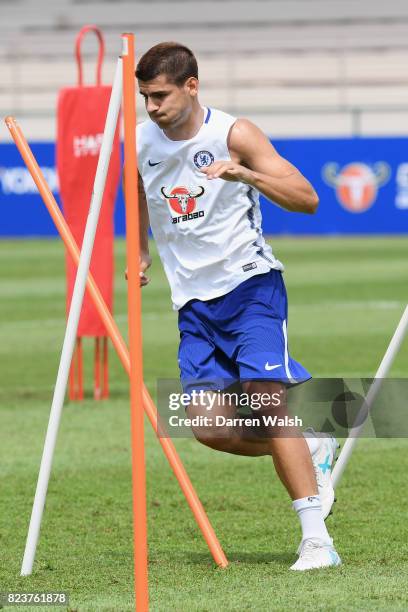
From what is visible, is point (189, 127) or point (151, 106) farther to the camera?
point (189, 127)

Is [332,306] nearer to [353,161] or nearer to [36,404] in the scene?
[36,404]

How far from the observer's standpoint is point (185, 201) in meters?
4.77

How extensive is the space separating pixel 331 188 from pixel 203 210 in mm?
18966

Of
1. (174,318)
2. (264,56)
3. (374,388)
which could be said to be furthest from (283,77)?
(374,388)

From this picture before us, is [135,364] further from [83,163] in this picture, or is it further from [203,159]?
[83,163]

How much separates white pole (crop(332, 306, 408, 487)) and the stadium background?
14.0 inches

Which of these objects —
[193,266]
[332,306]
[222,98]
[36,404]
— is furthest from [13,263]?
[193,266]

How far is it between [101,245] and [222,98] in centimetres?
2240

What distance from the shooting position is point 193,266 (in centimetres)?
482

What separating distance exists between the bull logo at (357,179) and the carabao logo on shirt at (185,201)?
61.6ft

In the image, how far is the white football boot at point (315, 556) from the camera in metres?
4.47

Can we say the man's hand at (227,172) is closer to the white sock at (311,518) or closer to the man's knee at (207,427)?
the man's knee at (207,427)

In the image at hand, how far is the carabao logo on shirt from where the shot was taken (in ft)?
15.6

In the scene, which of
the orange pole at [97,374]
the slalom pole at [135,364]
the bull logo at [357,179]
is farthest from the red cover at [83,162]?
the bull logo at [357,179]
